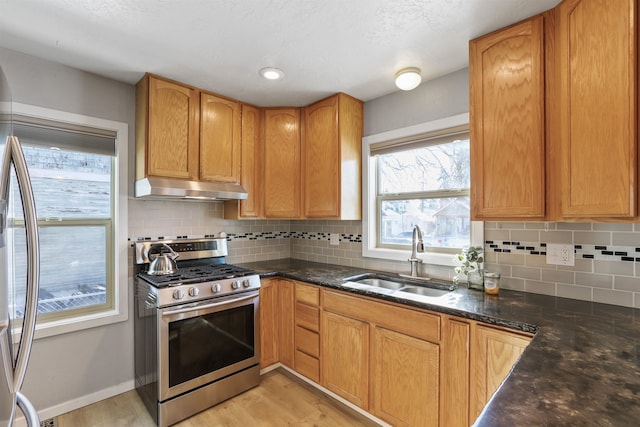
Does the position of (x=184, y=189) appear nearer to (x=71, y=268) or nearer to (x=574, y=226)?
(x=71, y=268)

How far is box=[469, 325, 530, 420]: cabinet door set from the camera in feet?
4.63

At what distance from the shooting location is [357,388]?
6.82 ft

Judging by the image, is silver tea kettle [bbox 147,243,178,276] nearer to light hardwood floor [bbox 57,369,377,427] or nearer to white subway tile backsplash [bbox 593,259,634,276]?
light hardwood floor [bbox 57,369,377,427]

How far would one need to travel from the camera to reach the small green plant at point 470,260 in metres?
2.02

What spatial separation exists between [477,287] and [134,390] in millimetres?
2633

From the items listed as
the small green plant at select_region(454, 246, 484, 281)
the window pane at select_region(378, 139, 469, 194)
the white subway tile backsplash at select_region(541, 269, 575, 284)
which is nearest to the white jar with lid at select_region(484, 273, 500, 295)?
the small green plant at select_region(454, 246, 484, 281)

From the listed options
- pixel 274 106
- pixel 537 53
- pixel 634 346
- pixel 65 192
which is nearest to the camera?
Answer: pixel 634 346

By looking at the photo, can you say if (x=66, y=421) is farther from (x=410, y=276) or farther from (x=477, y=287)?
(x=477, y=287)

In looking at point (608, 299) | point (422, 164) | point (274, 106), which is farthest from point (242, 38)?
point (608, 299)

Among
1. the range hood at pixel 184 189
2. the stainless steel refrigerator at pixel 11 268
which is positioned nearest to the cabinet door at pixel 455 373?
the stainless steel refrigerator at pixel 11 268

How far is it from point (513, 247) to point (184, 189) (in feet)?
7.47

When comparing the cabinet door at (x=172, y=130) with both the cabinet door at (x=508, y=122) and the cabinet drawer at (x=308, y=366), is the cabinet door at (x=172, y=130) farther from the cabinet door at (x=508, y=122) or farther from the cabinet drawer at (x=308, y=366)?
the cabinet door at (x=508, y=122)

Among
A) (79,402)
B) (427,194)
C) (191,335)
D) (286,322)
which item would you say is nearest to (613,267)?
(427,194)

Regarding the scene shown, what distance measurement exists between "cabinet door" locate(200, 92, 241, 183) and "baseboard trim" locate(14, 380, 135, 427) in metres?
1.70
